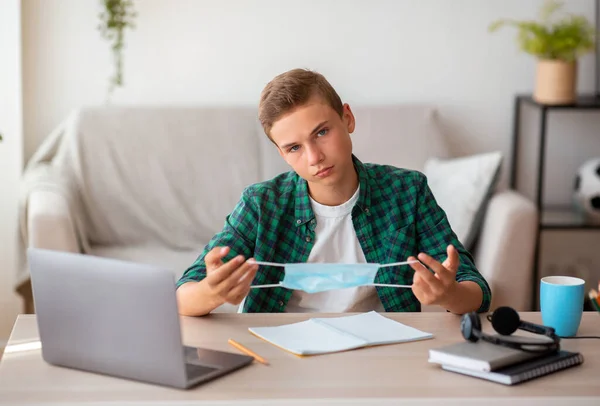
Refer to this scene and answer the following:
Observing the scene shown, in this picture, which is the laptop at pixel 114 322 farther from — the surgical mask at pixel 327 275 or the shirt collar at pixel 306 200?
the shirt collar at pixel 306 200

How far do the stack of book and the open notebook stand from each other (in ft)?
0.43

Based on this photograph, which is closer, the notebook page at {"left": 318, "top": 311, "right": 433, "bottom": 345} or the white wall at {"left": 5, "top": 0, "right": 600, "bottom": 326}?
the notebook page at {"left": 318, "top": 311, "right": 433, "bottom": 345}

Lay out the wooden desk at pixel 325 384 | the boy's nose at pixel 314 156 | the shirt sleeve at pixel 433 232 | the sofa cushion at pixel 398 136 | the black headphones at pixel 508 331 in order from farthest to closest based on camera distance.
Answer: the sofa cushion at pixel 398 136, the shirt sleeve at pixel 433 232, the boy's nose at pixel 314 156, the black headphones at pixel 508 331, the wooden desk at pixel 325 384

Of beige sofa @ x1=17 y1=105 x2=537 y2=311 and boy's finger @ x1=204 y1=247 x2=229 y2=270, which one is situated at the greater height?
boy's finger @ x1=204 y1=247 x2=229 y2=270

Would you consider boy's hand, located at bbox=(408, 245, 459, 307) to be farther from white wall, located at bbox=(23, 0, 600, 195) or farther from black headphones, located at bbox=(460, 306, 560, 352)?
white wall, located at bbox=(23, 0, 600, 195)

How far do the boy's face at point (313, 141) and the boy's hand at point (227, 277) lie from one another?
0.93 feet

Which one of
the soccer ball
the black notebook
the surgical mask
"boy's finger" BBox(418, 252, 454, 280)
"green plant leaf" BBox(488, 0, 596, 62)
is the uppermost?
"green plant leaf" BBox(488, 0, 596, 62)

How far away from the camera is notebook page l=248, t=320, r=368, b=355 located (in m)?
1.36

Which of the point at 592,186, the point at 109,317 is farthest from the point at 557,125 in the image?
the point at 109,317

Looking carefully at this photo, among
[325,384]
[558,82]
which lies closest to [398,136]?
[558,82]

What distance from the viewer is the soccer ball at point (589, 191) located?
334cm

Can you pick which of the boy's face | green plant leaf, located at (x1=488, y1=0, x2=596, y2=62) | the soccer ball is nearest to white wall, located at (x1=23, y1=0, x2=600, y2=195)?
green plant leaf, located at (x1=488, y1=0, x2=596, y2=62)

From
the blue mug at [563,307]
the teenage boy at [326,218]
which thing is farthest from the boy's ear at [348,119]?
the blue mug at [563,307]

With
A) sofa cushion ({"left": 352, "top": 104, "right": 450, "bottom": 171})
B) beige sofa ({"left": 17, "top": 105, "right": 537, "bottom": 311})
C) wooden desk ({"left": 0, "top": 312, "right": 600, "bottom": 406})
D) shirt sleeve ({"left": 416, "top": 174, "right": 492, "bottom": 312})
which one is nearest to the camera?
wooden desk ({"left": 0, "top": 312, "right": 600, "bottom": 406})
